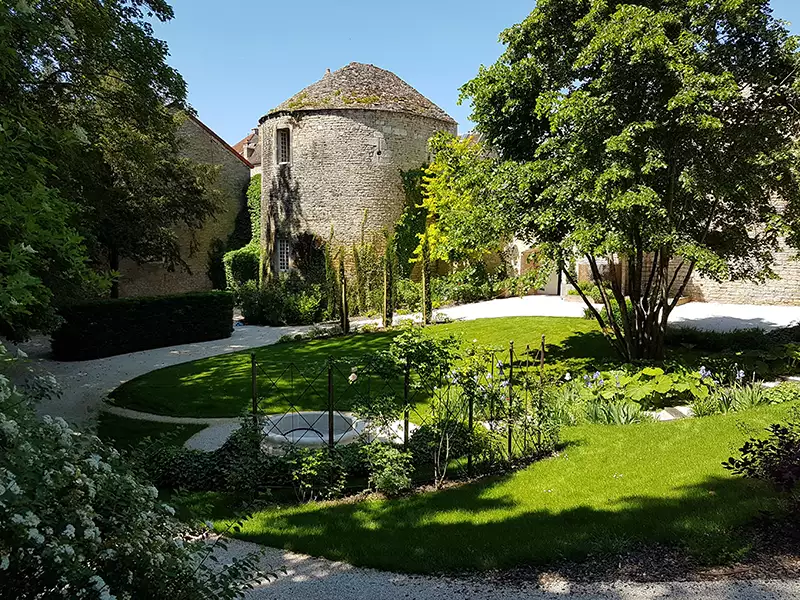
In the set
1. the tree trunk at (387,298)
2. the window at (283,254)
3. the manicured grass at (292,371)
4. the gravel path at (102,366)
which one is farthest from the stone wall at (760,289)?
the window at (283,254)

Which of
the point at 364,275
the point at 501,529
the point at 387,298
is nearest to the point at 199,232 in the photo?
the point at 364,275

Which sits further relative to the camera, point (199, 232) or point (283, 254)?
point (199, 232)

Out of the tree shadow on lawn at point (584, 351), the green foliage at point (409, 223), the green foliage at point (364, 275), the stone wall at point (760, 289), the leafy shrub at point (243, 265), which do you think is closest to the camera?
the tree shadow on lawn at point (584, 351)

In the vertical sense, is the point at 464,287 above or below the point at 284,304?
above

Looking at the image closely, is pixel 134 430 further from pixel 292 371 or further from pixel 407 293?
pixel 407 293

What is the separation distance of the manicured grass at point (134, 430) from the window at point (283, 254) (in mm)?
14955

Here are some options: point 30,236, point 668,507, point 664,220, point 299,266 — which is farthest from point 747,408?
point 299,266

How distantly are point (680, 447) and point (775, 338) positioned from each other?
7.93m

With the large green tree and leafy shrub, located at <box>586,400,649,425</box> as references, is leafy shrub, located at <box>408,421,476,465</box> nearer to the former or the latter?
leafy shrub, located at <box>586,400,649,425</box>

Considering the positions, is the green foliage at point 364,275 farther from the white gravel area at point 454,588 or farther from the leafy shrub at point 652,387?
the white gravel area at point 454,588

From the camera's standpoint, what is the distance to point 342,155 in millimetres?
22359

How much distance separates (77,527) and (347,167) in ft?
69.4

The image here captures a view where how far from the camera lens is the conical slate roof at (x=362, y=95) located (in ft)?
73.5

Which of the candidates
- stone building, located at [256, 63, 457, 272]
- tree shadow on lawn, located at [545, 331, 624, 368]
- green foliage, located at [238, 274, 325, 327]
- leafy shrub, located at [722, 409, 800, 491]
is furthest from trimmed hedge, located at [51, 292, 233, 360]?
leafy shrub, located at [722, 409, 800, 491]
